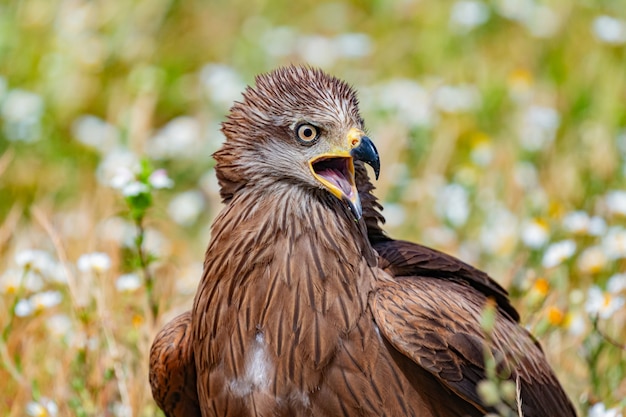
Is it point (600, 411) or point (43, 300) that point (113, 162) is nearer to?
point (43, 300)

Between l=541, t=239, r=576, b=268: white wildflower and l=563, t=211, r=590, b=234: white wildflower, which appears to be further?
l=563, t=211, r=590, b=234: white wildflower

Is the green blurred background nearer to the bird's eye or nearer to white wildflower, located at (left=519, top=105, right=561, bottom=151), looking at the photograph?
white wildflower, located at (left=519, top=105, right=561, bottom=151)

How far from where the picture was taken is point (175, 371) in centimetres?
407

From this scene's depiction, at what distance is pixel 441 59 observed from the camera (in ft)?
25.8

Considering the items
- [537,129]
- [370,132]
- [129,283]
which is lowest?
[129,283]

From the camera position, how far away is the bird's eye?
12.0 ft

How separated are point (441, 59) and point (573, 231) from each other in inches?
97.4

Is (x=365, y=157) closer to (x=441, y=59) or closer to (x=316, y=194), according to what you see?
(x=316, y=194)

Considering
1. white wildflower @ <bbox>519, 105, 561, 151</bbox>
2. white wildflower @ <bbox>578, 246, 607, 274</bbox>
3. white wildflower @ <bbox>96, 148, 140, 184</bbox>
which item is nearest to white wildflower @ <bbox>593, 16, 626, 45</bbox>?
white wildflower @ <bbox>519, 105, 561, 151</bbox>

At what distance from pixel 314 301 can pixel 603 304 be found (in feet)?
5.31

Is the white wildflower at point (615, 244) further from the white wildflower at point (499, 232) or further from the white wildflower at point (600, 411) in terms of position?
the white wildflower at point (600, 411)

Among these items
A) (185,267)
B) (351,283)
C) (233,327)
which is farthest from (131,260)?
(185,267)

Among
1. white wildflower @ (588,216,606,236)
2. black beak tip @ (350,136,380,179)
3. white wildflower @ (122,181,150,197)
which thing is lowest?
white wildflower @ (122,181,150,197)

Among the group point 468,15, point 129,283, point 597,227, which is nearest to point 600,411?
point 597,227
